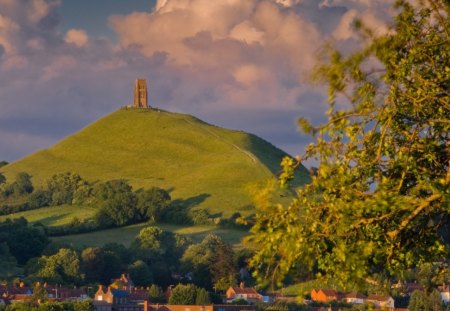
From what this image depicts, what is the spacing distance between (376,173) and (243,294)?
6511 inches

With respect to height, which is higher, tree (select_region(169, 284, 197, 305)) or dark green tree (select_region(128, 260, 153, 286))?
dark green tree (select_region(128, 260, 153, 286))

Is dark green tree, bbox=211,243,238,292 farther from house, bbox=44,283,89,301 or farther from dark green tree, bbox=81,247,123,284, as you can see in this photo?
house, bbox=44,283,89,301

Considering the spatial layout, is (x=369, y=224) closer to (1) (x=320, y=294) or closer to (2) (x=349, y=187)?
(2) (x=349, y=187)

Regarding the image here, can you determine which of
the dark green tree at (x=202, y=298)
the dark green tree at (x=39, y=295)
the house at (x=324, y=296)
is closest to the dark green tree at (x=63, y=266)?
the dark green tree at (x=39, y=295)

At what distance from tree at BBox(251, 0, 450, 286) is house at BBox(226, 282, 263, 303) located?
15922 centimetres

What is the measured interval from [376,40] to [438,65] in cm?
137

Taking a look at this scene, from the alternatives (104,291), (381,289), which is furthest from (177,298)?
(381,289)

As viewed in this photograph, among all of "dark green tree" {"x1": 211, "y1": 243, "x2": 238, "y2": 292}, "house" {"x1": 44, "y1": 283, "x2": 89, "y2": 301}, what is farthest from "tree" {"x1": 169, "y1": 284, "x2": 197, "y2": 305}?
"dark green tree" {"x1": 211, "y1": 243, "x2": 238, "y2": 292}

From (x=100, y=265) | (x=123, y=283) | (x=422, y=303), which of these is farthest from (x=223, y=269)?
(x=422, y=303)

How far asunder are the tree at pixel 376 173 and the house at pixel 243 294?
159220 mm

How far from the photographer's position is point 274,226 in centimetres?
1770

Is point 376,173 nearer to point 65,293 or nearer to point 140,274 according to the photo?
point 65,293

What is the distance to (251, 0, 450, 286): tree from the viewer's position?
1739 centimetres

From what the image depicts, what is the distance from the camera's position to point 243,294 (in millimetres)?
182375
